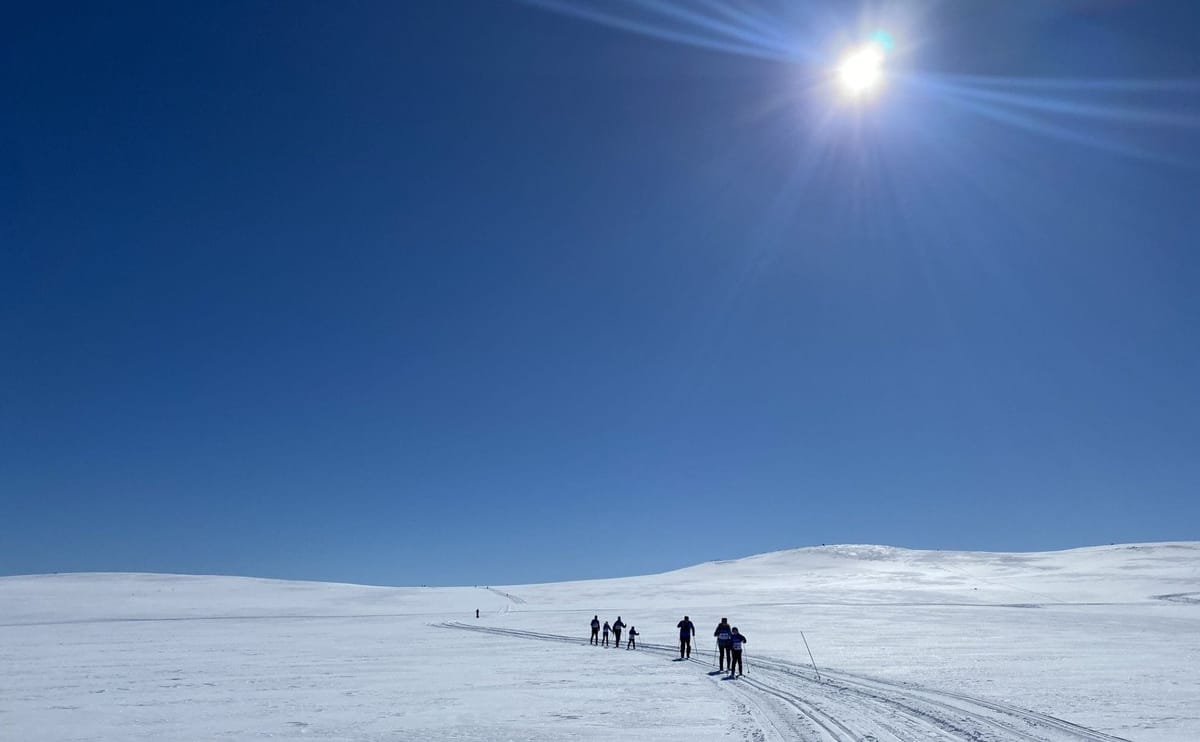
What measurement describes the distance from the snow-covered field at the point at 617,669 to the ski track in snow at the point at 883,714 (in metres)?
0.08

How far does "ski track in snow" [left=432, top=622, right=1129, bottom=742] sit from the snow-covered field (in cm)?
8

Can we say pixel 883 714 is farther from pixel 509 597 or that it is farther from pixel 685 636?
pixel 509 597

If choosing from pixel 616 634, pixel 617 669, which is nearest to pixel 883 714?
pixel 617 669

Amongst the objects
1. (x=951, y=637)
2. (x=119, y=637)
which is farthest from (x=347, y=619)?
(x=951, y=637)

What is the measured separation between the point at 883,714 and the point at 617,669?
9885mm

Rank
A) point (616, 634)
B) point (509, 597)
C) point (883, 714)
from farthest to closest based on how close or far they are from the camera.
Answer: point (509, 597) < point (616, 634) < point (883, 714)

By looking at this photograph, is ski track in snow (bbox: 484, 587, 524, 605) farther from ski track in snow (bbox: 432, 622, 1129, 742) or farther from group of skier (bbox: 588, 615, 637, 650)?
ski track in snow (bbox: 432, 622, 1129, 742)

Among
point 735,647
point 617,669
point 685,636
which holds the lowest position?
point 617,669

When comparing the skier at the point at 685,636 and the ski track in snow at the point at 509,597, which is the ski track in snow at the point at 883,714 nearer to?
the skier at the point at 685,636

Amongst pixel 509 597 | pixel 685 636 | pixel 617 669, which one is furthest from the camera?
pixel 509 597

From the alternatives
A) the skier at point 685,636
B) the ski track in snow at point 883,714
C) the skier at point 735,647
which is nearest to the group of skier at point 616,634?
the skier at point 685,636

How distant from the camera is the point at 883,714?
41.3 feet

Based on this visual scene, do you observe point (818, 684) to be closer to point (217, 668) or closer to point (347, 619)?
point (217, 668)

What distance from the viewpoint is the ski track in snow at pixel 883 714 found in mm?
10836
